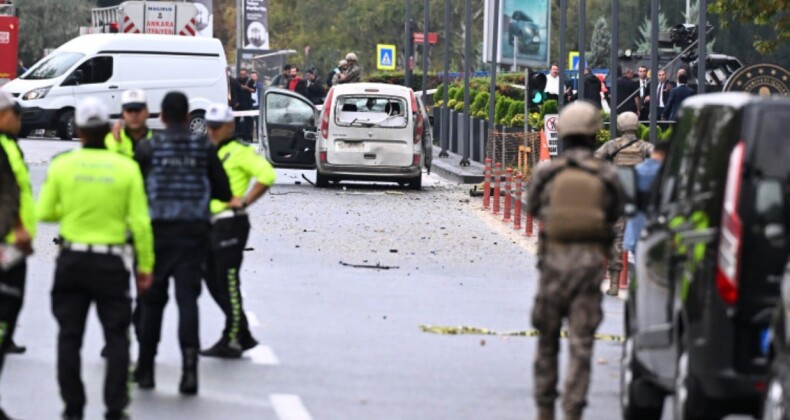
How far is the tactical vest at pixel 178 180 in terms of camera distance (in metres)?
11.3

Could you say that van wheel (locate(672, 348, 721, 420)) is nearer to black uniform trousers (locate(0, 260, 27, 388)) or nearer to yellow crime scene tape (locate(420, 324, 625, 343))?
black uniform trousers (locate(0, 260, 27, 388))

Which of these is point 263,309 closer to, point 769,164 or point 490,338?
point 490,338

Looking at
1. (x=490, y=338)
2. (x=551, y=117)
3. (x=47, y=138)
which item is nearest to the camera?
(x=490, y=338)

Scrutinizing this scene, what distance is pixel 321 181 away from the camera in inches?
1308

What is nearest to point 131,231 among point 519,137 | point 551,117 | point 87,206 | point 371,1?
point 87,206

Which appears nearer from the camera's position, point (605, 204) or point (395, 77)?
point (605, 204)

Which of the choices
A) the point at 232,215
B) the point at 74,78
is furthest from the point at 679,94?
the point at 232,215

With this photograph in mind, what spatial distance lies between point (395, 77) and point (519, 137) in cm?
2658

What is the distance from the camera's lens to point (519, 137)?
116 ft

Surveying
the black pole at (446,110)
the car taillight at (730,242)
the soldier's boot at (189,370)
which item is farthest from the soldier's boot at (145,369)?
the black pole at (446,110)

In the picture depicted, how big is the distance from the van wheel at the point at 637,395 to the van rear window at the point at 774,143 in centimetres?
187

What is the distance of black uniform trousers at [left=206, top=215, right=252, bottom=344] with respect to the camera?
12.9 meters

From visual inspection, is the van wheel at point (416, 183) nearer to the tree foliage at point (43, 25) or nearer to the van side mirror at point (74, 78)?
the van side mirror at point (74, 78)

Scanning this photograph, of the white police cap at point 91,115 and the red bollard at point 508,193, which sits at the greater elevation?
the white police cap at point 91,115
